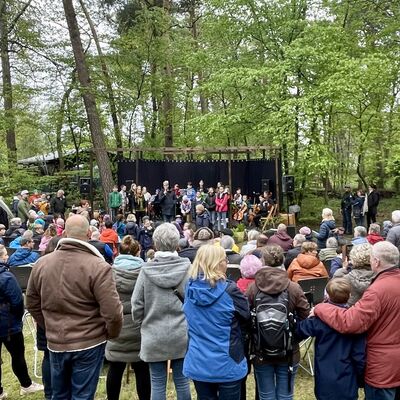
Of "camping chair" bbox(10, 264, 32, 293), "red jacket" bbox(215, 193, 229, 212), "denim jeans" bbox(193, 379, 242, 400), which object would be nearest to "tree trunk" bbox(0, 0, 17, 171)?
"red jacket" bbox(215, 193, 229, 212)

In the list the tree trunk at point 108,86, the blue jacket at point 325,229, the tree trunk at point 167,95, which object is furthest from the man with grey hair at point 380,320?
the tree trunk at point 167,95

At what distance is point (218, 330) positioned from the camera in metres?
2.52

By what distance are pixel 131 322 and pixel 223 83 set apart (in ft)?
38.4

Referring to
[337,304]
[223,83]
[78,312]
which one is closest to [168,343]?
[78,312]

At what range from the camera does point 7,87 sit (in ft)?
51.0

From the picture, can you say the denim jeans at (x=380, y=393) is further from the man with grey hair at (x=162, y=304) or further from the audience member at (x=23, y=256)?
the audience member at (x=23, y=256)

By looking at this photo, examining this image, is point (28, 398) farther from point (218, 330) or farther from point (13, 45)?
point (13, 45)

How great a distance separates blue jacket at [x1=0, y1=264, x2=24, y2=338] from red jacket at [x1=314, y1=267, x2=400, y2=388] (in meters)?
2.25

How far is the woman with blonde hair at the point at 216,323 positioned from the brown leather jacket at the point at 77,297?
1.50ft

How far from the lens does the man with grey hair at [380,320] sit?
8.25 feet

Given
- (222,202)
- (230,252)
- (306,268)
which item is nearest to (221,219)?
(222,202)

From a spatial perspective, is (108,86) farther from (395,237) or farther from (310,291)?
(310,291)

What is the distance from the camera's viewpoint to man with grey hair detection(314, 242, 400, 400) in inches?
99.0

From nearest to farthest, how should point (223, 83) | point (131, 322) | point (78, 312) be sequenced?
point (78, 312) → point (131, 322) → point (223, 83)
